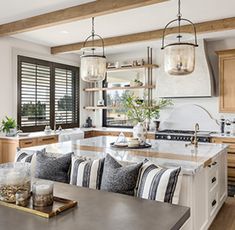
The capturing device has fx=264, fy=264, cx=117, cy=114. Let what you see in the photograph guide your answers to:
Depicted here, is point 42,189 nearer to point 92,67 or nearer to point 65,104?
point 92,67

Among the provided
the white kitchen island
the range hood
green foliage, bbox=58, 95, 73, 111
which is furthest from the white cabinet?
green foliage, bbox=58, 95, 73, 111

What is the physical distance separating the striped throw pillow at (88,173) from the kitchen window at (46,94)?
3277 mm

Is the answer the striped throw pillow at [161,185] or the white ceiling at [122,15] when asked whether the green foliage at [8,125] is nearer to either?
the white ceiling at [122,15]

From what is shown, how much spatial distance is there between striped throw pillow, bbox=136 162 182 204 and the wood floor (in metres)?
1.25

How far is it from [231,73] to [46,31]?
3618 millimetres

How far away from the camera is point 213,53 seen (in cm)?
563

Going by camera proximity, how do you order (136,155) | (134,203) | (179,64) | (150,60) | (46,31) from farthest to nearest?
(150,60), (46,31), (136,155), (179,64), (134,203)

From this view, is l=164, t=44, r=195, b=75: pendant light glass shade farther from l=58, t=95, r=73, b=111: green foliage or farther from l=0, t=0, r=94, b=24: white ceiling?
l=58, t=95, r=73, b=111: green foliage

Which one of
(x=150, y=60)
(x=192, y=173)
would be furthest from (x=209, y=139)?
(x=192, y=173)

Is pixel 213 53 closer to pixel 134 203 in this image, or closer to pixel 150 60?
pixel 150 60

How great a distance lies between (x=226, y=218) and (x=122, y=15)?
323 cm

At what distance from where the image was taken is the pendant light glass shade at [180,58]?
8.68ft

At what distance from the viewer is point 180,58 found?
2.66 m

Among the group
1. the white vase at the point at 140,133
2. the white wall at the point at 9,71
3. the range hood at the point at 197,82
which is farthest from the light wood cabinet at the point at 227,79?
the white wall at the point at 9,71
